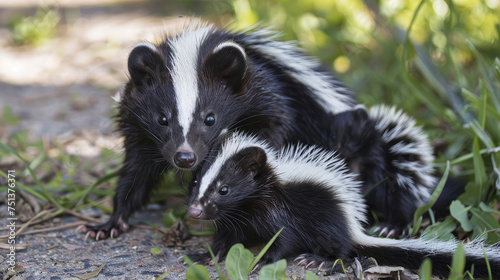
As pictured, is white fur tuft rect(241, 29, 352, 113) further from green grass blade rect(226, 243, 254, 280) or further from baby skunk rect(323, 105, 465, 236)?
green grass blade rect(226, 243, 254, 280)

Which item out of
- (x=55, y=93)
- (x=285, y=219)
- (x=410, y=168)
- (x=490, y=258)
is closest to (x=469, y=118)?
(x=410, y=168)

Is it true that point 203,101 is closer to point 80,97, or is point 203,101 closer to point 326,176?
point 326,176

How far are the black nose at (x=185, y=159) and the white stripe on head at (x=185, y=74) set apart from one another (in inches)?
7.2

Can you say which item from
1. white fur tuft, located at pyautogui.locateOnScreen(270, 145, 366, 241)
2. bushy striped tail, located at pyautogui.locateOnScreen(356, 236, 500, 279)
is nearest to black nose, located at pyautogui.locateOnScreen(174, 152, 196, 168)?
white fur tuft, located at pyautogui.locateOnScreen(270, 145, 366, 241)

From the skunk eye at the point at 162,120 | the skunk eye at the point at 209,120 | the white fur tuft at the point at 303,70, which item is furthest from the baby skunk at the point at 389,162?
the skunk eye at the point at 162,120

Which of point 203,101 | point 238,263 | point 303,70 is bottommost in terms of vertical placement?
point 238,263

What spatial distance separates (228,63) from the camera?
3838mm

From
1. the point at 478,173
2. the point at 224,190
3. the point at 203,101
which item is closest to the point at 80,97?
the point at 203,101

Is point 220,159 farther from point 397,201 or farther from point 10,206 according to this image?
point 10,206

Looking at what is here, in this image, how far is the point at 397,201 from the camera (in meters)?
4.05

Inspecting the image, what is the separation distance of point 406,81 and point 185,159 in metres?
2.36

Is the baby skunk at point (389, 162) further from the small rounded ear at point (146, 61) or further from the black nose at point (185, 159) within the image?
the small rounded ear at point (146, 61)

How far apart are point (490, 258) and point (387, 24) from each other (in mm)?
3670

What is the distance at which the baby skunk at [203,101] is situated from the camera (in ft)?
12.1
